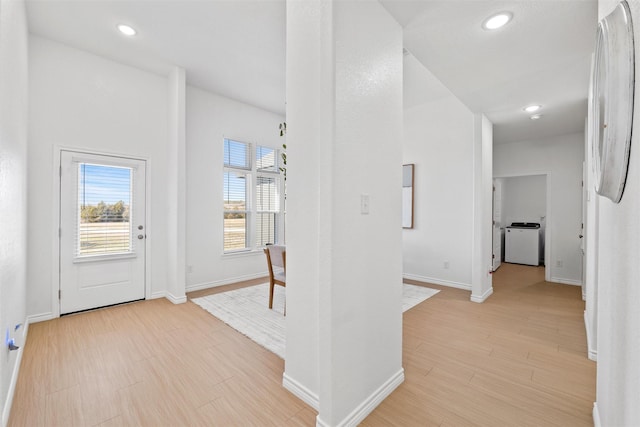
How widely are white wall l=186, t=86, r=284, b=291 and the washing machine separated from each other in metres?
6.02

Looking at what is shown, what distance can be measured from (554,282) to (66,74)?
771cm

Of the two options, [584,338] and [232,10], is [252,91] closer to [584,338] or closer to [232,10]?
[232,10]

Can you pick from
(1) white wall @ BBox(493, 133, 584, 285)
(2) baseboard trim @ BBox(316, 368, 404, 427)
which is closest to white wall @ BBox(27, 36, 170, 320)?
(2) baseboard trim @ BBox(316, 368, 404, 427)

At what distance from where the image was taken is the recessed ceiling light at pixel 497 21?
6.41 feet

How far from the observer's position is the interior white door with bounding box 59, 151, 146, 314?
3.18 meters

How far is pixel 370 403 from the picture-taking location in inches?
66.6

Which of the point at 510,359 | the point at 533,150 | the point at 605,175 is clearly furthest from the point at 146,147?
the point at 533,150

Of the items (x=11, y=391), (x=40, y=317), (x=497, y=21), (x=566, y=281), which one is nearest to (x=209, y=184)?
(x=40, y=317)

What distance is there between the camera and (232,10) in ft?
8.43

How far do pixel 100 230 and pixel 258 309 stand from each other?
217 cm

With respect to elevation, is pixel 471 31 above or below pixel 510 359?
above

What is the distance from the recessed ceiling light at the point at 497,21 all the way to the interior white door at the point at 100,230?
13.2ft

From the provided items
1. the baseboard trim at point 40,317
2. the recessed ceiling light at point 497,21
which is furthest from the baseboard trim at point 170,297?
the recessed ceiling light at point 497,21

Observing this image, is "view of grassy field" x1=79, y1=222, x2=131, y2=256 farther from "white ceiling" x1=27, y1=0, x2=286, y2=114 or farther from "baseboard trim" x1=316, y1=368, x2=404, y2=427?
"baseboard trim" x1=316, y1=368, x2=404, y2=427
